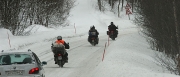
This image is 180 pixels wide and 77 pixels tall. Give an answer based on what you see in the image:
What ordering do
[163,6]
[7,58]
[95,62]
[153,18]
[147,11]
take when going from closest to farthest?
[7,58], [95,62], [163,6], [153,18], [147,11]

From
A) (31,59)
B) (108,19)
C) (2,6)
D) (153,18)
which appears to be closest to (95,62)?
(153,18)

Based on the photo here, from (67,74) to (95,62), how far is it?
4.46 meters

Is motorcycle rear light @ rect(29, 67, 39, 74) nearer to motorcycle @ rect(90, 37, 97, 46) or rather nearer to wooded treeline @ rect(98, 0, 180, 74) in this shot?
wooded treeline @ rect(98, 0, 180, 74)

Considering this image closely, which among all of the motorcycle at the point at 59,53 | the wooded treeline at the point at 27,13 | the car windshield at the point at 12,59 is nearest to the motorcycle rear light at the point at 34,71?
the car windshield at the point at 12,59

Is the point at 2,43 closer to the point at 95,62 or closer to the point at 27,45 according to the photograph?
the point at 27,45

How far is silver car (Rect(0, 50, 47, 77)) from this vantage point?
1084 centimetres

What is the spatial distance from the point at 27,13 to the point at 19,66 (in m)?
32.0

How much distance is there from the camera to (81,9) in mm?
79625

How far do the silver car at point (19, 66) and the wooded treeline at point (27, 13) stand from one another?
24927 millimetres

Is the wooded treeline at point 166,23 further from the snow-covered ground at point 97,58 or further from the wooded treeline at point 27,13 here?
the wooded treeline at point 27,13

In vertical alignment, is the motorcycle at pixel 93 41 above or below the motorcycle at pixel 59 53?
below

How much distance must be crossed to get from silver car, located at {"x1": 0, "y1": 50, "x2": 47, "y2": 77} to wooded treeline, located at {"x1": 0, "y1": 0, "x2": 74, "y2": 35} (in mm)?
24927

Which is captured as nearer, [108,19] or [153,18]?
[153,18]

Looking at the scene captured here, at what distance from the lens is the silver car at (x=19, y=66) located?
10.8 m
